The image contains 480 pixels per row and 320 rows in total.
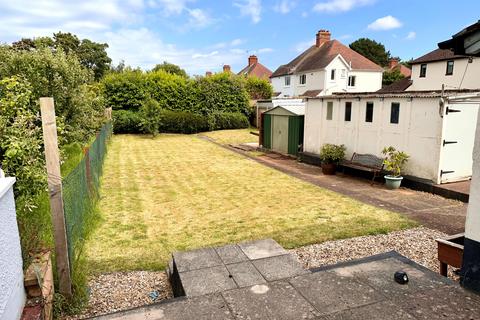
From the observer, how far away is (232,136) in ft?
80.8

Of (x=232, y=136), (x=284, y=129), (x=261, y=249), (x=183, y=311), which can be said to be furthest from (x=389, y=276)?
(x=232, y=136)

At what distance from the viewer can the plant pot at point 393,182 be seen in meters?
10.2

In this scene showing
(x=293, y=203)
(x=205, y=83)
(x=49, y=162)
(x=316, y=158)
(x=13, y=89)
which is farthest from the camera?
(x=205, y=83)

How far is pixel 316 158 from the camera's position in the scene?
566 inches

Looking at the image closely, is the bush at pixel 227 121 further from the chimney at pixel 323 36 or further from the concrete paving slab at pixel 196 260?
the concrete paving slab at pixel 196 260

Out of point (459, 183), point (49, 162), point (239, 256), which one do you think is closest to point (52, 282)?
point (49, 162)

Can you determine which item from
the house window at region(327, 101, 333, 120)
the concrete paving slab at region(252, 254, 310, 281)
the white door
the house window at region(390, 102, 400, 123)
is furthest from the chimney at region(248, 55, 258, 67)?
the concrete paving slab at region(252, 254, 310, 281)

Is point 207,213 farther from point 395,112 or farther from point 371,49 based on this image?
point 371,49

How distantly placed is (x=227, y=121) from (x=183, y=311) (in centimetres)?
2532

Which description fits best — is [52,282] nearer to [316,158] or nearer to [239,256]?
[239,256]

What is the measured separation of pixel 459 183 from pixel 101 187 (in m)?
10.6

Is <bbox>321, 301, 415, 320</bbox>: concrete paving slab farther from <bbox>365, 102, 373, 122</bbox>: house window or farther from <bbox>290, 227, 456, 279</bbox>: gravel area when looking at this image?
<bbox>365, 102, 373, 122</bbox>: house window

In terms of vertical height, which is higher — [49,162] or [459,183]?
[49,162]

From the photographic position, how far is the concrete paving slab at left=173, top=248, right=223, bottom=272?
4.54m
